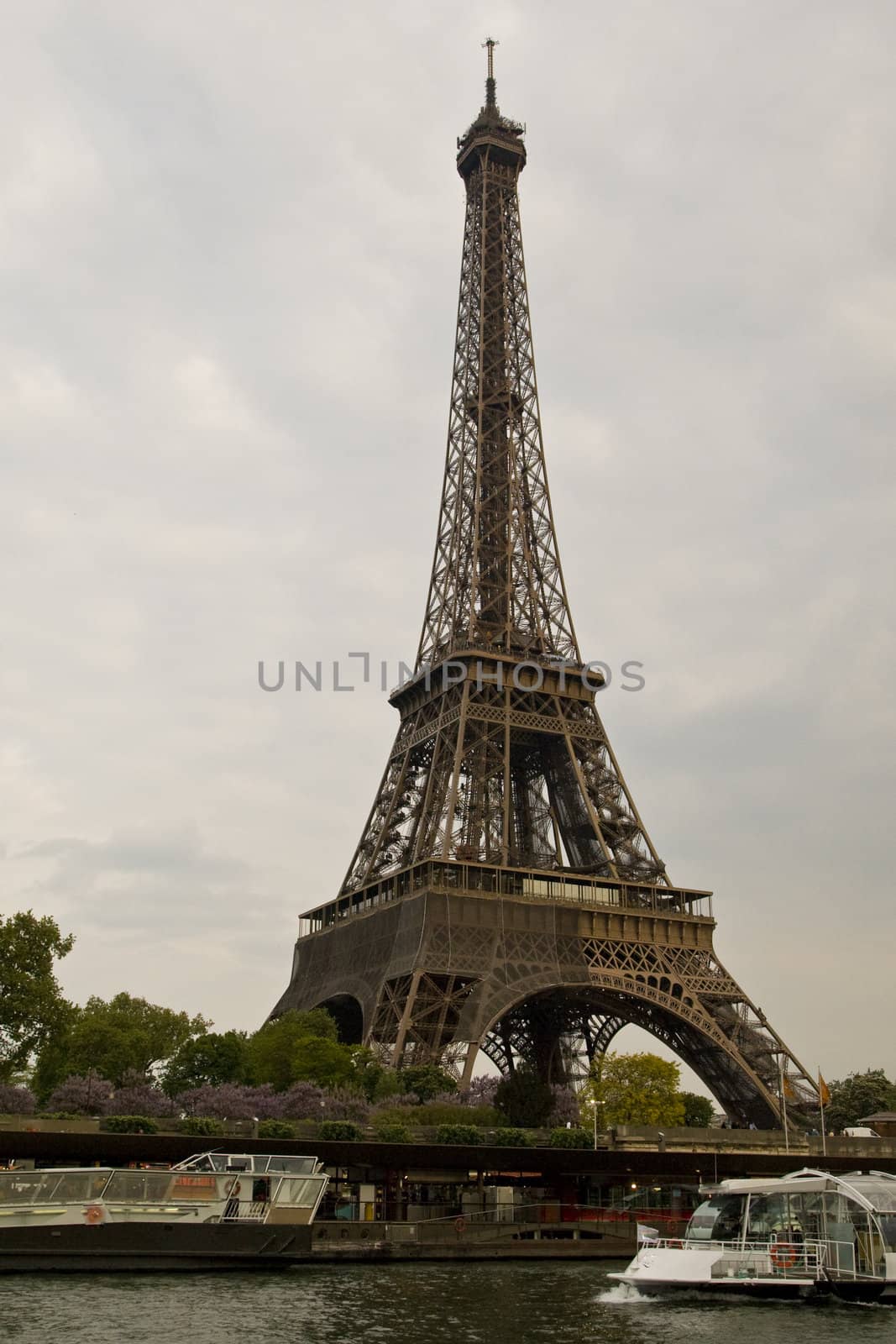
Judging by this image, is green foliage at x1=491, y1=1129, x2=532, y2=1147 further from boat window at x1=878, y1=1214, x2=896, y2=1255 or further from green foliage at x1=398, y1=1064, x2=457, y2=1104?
boat window at x1=878, y1=1214, x2=896, y2=1255

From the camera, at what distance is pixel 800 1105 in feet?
214

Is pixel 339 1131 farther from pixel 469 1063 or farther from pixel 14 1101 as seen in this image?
pixel 14 1101

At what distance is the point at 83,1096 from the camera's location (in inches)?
2608

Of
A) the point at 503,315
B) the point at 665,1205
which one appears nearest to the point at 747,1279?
the point at 665,1205

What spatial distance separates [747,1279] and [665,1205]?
21486 mm

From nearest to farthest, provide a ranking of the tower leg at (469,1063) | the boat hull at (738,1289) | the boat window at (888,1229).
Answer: the boat hull at (738,1289) → the boat window at (888,1229) → the tower leg at (469,1063)

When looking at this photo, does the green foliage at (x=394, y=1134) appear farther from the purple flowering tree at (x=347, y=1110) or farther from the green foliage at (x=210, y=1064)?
the green foliage at (x=210, y=1064)

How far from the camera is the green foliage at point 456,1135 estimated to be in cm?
5044

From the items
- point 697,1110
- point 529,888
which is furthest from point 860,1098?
point 529,888

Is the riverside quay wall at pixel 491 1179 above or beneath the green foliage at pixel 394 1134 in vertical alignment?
beneath

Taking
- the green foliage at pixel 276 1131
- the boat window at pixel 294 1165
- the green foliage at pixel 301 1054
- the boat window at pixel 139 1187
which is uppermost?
the green foliage at pixel 301 1054

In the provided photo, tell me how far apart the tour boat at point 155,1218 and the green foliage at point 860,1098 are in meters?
55.7

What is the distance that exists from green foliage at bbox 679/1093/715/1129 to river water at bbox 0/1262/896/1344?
38.3 m

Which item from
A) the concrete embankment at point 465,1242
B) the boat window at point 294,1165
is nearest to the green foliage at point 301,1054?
the concrete embankment at point 465,1242
